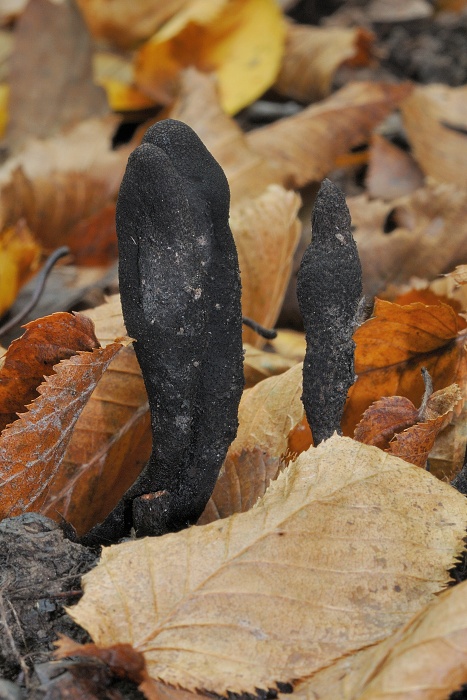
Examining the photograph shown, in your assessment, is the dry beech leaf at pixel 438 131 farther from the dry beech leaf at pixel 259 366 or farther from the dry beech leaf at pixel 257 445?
the dry beech leaf at pixel 257 445

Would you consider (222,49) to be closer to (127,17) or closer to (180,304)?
(127,17)

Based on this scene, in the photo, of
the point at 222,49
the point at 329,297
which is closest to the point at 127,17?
the point at 222,49

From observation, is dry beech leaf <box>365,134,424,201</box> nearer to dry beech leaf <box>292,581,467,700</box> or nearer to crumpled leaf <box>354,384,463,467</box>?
crumpled leaf <box>354,384,463,467</box>

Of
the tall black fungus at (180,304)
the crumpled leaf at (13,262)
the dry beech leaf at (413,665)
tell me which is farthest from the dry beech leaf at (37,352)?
the crumpled leaf at (13,262)

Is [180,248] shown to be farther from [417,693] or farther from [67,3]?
[67,3]

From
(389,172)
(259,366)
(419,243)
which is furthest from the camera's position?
(389,172)

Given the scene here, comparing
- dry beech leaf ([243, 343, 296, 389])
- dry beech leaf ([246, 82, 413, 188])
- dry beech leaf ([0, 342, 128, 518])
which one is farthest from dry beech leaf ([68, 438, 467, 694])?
dry beech leaf ([246, 82, 413, 188])

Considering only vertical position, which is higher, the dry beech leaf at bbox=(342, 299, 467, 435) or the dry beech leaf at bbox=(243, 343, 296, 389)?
the dry beech leaf at bbox=(342, 299, 467, 435)
